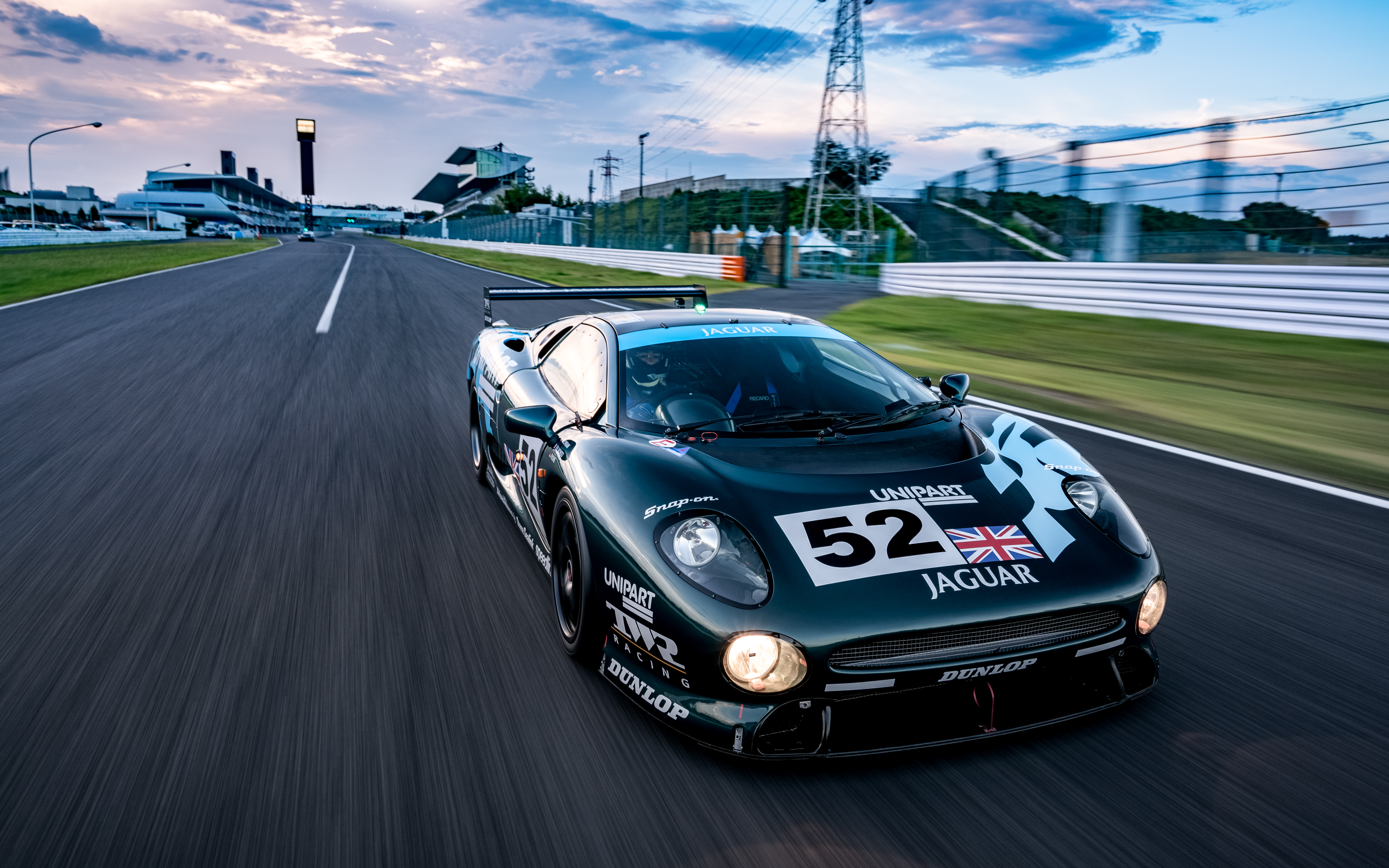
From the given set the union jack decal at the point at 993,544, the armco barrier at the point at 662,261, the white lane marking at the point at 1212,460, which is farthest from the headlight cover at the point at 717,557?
the armco barrier at the point at 662,261

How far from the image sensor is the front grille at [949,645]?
2.47m

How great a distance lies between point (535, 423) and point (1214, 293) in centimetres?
1075

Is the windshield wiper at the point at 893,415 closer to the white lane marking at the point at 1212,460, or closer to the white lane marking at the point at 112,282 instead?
the white lane marking at the point at 1212,460

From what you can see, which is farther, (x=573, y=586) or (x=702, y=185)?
(x=702, y=185)

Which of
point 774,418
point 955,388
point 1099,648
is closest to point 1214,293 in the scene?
point 955,388

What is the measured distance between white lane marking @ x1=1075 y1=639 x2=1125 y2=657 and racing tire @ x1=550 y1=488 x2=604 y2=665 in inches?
55.4

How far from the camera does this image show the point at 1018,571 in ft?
8.68

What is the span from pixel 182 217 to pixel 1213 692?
6220 inches

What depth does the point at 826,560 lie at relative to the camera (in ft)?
8.69

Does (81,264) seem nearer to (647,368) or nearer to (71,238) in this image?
(71,238)

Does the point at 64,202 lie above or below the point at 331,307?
above

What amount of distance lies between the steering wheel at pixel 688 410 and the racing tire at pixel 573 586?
0.48m

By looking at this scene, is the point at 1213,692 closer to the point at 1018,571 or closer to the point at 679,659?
the point at 1018,571

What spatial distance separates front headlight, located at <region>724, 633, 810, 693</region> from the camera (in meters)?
2.47
